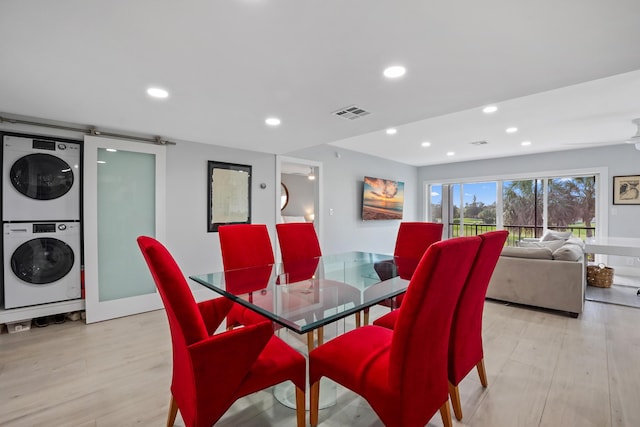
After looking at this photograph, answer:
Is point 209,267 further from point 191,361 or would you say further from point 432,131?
point 432,131

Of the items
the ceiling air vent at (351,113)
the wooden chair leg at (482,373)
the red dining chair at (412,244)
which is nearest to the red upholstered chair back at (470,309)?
the wooden chair leg at (482,373)

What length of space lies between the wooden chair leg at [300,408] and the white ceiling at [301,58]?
72.4 inches

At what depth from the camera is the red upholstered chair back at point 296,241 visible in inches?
121

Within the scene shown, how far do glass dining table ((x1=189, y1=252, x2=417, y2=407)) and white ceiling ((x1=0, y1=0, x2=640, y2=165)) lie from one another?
4.75 ft

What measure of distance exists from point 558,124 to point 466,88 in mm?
2676

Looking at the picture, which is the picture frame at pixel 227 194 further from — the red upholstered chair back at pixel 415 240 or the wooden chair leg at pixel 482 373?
the wooden chair leg at pixel 482 373

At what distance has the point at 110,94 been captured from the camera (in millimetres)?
2283

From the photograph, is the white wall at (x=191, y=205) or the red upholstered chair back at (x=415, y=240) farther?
the white wall at (x=191, y=205)

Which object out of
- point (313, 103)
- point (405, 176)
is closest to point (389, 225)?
point (405, 176)

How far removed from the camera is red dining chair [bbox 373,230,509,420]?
4.65ft

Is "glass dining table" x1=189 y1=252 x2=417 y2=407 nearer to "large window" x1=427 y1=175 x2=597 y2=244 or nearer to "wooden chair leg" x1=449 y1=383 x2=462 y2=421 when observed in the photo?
"wooden chair leg" x1=449 y1=383 x2=462 y2=421

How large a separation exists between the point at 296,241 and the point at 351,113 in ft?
4.77

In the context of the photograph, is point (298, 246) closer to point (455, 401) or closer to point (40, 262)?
point (455, 401)

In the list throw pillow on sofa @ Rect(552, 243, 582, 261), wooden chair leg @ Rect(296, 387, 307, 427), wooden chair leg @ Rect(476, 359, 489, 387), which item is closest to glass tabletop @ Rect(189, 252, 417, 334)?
wooden chair leg @ Rect(296, 387, 307, 427)
